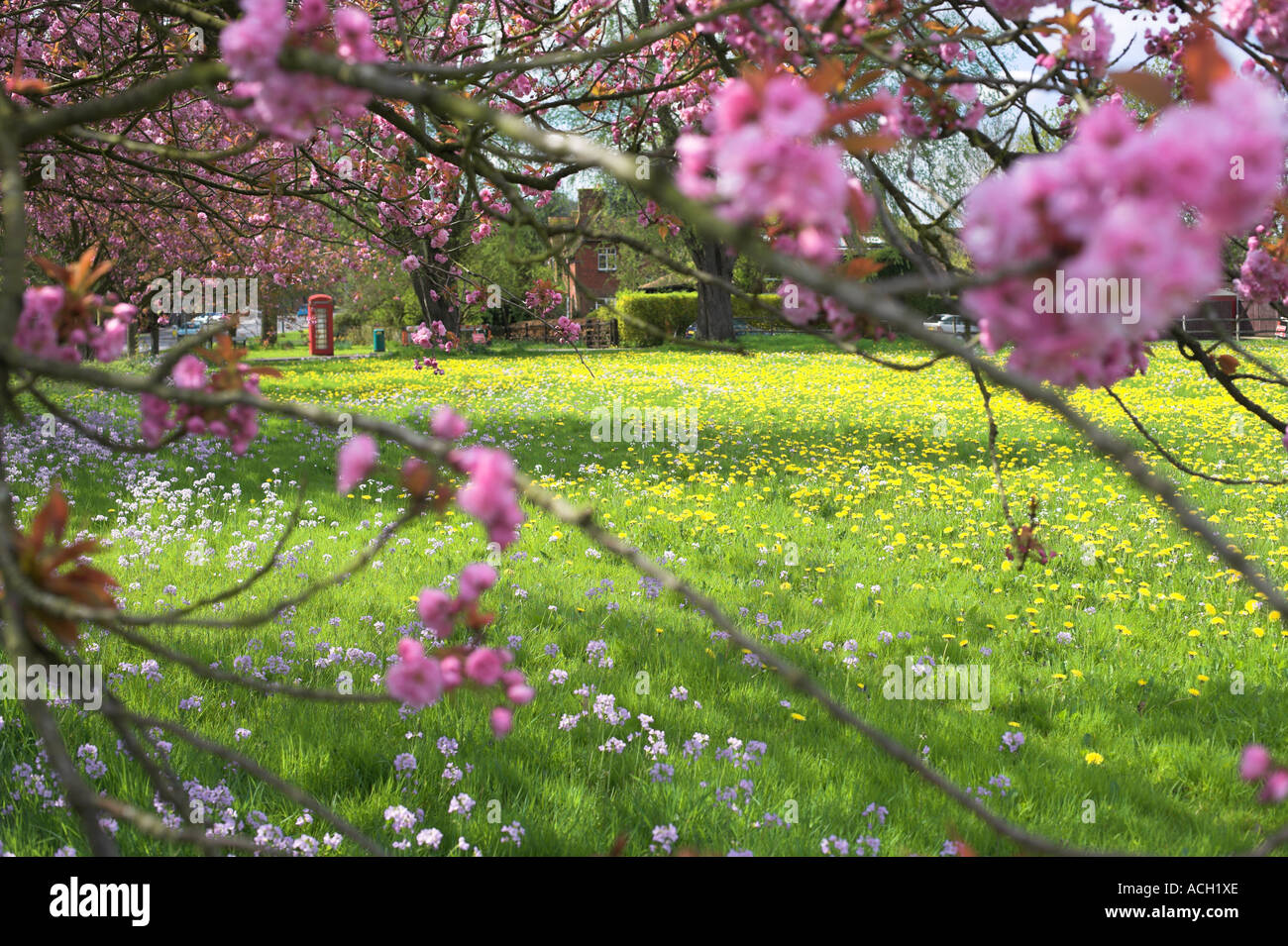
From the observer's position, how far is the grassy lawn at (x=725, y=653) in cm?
281

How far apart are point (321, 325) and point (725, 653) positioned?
3525cm

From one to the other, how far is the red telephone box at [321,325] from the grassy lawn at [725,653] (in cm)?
2715

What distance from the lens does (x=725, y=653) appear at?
4066 millimetres

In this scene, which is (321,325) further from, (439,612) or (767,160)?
(767,160)

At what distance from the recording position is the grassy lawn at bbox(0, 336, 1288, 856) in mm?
2809

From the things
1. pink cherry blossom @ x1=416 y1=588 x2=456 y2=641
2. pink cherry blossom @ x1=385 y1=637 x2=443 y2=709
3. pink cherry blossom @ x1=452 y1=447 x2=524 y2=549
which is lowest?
pink cherry blossom @ x1=385 y1=637 x2=443 y2=709

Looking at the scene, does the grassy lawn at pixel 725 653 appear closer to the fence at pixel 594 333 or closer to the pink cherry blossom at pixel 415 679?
the pink cherry blossom at pixel 415 679

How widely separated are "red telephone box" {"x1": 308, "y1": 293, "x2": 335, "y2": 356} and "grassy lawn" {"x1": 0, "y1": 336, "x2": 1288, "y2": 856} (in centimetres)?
2715

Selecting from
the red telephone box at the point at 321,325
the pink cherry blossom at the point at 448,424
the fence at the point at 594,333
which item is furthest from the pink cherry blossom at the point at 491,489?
the red telephone box at the point at 321,325

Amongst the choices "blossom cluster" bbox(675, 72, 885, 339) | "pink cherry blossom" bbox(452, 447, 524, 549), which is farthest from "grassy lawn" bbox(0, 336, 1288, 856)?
"blossom cluster" bbox(675, 72, 885, 339)

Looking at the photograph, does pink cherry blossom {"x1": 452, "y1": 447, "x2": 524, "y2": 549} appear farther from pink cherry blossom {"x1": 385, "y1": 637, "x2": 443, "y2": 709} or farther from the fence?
the fence

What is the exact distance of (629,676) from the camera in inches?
148
